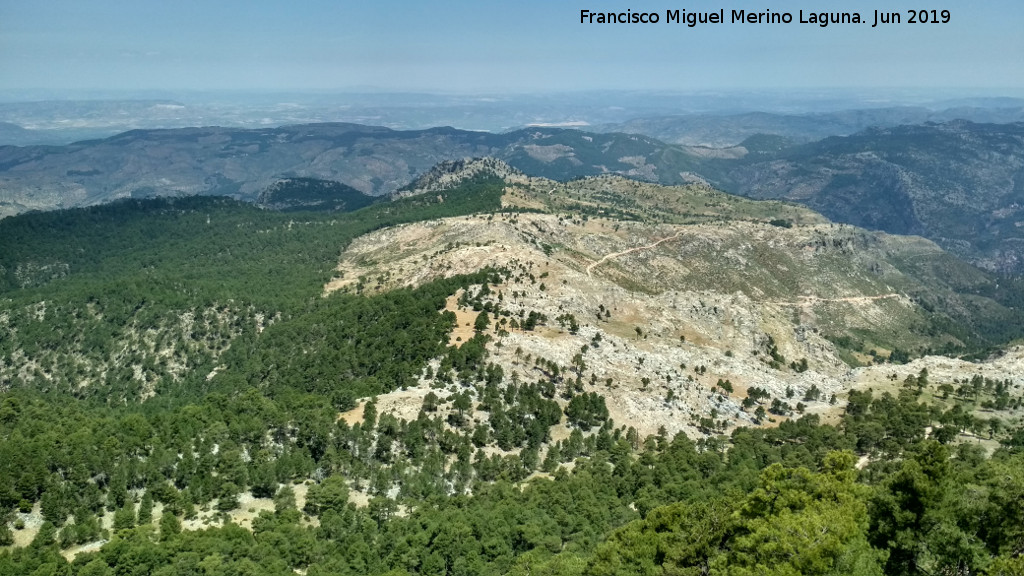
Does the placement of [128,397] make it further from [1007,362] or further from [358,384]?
[1007,362]

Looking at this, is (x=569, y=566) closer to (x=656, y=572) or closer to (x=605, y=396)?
(x=656, y=572)

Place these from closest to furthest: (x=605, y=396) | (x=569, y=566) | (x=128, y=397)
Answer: (x=569, y=566) < (x=605, y=396) < (x=128, y=397)

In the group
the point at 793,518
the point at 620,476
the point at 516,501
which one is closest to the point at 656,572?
the point at 793,518

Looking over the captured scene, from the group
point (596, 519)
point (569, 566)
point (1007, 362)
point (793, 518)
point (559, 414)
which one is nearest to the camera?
point (793, 518)

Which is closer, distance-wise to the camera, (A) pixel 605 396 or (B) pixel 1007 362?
(A) pixel 605 396

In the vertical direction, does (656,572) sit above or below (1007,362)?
above

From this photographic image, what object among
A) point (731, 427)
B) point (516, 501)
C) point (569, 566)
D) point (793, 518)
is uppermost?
point (793, 518)
